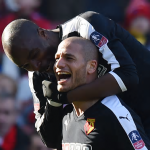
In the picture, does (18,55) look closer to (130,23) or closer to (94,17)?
(94,17)

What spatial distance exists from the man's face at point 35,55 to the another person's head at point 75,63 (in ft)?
0.39

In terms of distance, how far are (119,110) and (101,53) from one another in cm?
42

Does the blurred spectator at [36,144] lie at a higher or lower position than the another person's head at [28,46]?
lower

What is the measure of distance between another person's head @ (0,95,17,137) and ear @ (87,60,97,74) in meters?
2.32

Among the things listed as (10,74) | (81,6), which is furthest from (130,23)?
(10,74)

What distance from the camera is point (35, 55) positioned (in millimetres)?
3586

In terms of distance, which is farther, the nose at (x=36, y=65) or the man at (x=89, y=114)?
the nose at (x=36, y=65)

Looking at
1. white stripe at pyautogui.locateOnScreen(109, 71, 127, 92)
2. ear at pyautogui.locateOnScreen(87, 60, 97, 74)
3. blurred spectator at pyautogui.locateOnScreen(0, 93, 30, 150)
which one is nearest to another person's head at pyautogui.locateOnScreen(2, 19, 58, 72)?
ear at pyautogui.locateOnScreen(87, 60, 97, 74)

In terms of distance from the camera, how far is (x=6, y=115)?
5.61 metres

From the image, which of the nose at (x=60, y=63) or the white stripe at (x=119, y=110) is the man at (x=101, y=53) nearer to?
the white stripe at (x=119, y=110)

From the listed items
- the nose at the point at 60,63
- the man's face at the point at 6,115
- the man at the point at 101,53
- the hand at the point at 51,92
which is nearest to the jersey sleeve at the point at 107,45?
the man at the point at 101,53

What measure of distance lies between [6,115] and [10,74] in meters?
0.46

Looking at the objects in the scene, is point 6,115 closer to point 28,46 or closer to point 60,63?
point 28,46

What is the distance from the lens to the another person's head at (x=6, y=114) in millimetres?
5594
